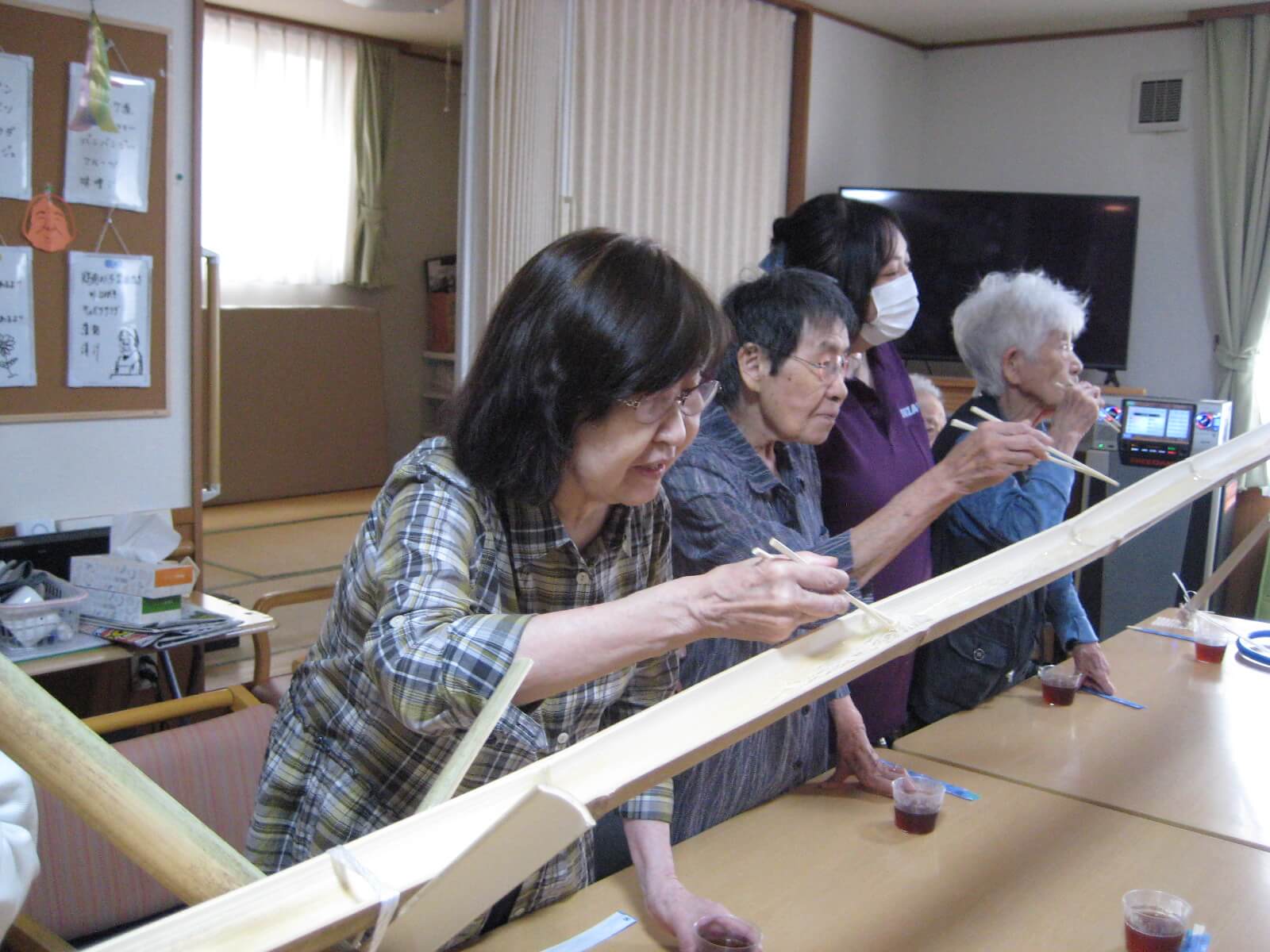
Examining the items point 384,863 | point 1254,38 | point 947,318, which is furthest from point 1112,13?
point 384,863

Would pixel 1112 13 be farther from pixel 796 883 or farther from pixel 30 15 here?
pixel 796 883

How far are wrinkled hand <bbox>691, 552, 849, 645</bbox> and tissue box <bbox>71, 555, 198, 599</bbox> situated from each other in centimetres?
203

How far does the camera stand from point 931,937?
1.39 metres

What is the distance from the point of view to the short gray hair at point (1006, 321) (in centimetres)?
249

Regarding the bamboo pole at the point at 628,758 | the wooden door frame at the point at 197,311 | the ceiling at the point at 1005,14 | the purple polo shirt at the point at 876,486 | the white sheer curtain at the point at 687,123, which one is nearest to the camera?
the bamboo pole at the point at 628,758

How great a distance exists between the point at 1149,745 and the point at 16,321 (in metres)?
2.82

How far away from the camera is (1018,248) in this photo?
19.7 feet

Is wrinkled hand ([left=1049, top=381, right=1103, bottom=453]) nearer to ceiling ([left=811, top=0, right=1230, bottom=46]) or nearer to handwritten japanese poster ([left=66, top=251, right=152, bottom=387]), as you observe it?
handwritten japanese poster ([left=66, top=251, right=152, bottom=387])

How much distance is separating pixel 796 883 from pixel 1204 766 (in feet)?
2.97

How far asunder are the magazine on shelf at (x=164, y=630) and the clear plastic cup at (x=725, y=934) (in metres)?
1.79

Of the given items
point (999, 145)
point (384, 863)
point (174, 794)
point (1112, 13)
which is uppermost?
point (1112, 13)

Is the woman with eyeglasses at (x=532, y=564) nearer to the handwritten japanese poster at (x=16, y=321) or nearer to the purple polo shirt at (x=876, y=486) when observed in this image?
the purple polo shirt at (x=876, y=486)

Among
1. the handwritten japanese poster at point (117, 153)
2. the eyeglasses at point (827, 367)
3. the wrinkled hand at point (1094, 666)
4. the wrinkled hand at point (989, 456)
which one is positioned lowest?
the wrinkled hand at point (1094, 666)

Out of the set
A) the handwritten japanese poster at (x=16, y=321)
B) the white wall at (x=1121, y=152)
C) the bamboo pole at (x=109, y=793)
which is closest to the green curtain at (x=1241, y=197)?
the white wall at (x=1121, y=152)
